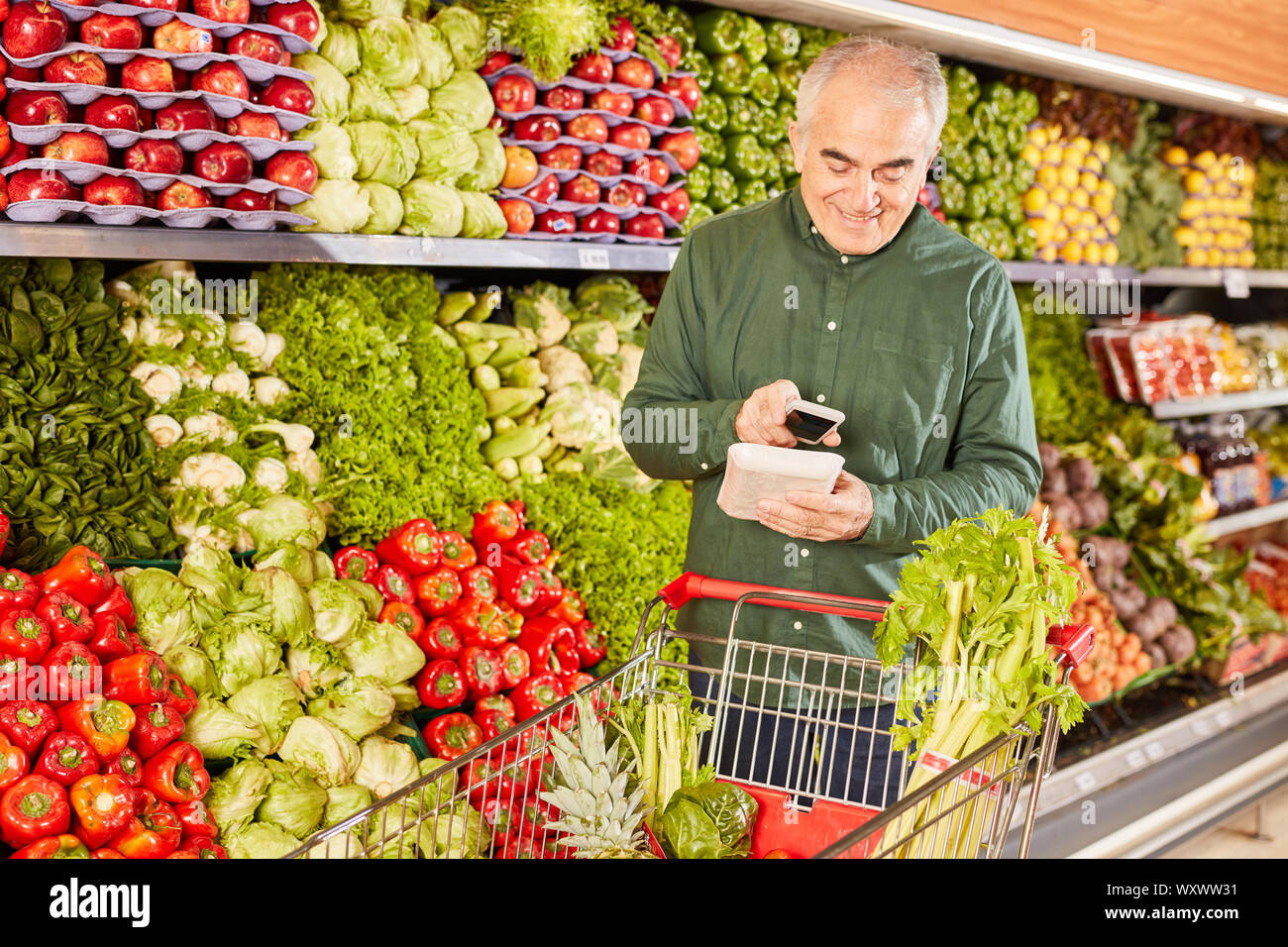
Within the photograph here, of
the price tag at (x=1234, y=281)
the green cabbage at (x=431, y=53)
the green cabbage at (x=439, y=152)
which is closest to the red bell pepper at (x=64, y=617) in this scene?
the green cabbage at (x=439, y=152)

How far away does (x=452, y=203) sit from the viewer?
3027 millimetres

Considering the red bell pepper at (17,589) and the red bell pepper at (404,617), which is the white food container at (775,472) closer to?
Answer: the red bell pepper at (404,617)

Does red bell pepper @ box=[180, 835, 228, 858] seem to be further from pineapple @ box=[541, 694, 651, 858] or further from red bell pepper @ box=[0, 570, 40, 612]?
pineapple @ box=[541, 694, 651, 858]

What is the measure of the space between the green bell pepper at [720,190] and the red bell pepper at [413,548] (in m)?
1.54

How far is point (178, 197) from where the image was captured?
→ 243 centimetres

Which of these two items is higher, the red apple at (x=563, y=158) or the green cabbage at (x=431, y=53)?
the green cabbage at (x=431, y=53)

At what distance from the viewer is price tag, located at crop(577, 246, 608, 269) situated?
3.17m

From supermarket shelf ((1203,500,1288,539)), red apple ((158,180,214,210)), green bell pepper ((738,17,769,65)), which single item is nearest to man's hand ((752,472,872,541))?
red apple ((158,180,214,210))

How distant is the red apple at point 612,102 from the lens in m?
3.33

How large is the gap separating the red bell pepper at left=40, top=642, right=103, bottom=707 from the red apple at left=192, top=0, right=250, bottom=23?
4.55 feet

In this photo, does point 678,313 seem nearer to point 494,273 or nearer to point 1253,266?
point 494,273

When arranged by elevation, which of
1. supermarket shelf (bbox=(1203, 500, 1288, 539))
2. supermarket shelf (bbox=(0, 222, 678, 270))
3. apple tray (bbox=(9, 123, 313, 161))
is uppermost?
apple tray (bbox=(9, 123, 313, 161))

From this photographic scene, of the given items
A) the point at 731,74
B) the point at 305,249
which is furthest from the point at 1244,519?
the point at 305,249

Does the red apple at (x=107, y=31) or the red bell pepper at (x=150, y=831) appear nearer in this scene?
the red bell pepper at (x=150, y=831)
